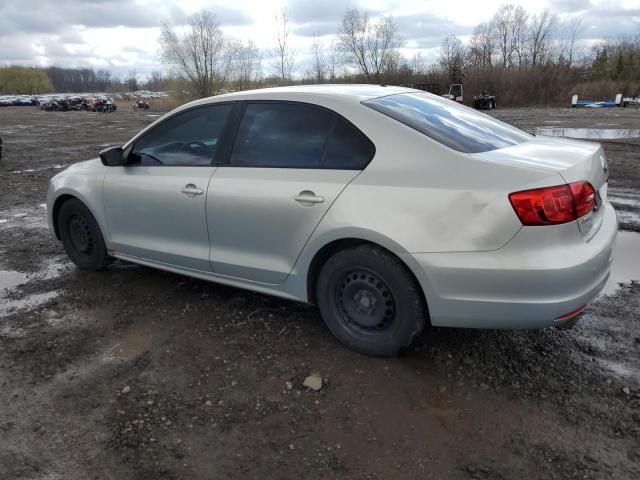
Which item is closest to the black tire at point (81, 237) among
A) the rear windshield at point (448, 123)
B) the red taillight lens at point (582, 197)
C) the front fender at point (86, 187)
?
the front fender at point (86, 187)

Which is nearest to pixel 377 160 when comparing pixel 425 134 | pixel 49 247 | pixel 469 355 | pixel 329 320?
pixel 425 134

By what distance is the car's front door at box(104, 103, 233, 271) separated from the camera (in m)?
3.92

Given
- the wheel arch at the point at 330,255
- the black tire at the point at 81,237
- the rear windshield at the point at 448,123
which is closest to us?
the wheel arch at the point at 330,255

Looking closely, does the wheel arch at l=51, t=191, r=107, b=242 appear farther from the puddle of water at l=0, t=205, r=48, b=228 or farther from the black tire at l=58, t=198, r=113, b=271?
the puddle of water at l=0, t=205, r=48, b=228

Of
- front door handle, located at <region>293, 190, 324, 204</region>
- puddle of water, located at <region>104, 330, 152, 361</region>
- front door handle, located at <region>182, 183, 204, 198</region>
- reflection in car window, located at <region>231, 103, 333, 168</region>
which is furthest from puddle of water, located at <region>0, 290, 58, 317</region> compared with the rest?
front door handle, located at <region>293, 190, 324, 204</region>

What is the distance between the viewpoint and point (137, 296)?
4523mm

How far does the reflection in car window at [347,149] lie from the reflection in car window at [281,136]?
7 cm

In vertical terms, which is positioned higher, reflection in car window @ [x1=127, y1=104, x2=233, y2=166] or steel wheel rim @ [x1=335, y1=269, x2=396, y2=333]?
reflection in car window @ [x1=127, y1=104, x2=233, y2=166]

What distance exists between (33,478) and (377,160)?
2.45 m

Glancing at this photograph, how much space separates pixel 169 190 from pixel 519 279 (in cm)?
265

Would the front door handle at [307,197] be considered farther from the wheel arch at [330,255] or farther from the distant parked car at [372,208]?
the wheel arch at [330,255]

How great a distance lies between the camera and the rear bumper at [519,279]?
2.68m

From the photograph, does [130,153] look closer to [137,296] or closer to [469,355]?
[137,296]

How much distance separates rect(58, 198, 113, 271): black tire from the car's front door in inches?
13.7
